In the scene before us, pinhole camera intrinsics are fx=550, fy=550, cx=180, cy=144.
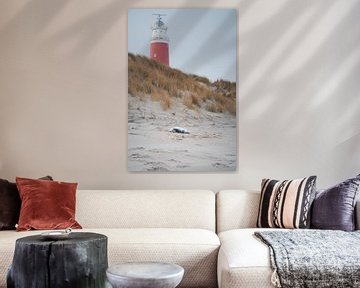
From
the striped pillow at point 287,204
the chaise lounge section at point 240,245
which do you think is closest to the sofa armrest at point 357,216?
the chaise lounge section at point 240,245

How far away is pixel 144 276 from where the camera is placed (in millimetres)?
2359

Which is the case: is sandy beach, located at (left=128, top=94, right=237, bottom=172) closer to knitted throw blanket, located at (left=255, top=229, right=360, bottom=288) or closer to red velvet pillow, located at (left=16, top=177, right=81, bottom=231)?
red velvet pillow, located at (left=16, top=177, right=81, bottom=231)

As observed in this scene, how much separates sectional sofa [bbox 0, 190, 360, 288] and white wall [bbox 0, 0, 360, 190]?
394 mm

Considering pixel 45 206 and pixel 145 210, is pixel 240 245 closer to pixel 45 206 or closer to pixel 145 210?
pixel 145 210

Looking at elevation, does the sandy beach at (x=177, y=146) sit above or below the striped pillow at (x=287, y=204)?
above

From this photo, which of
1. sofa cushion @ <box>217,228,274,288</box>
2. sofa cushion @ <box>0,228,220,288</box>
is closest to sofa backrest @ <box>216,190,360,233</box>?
sofa cushion @ <box>0,228,220,288</box>

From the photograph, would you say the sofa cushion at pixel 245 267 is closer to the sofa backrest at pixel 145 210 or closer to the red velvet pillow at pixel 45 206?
the sofa backrest at pixel 145 210

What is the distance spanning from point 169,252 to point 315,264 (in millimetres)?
917

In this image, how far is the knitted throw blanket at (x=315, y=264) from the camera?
2727 millimetres

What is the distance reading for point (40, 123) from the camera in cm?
445

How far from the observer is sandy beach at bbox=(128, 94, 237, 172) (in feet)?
14.5

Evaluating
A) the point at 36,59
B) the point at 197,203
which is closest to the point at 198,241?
the point at 197,203

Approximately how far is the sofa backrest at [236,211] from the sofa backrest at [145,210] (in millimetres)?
61

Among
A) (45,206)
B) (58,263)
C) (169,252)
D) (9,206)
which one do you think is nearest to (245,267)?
(169,252)
